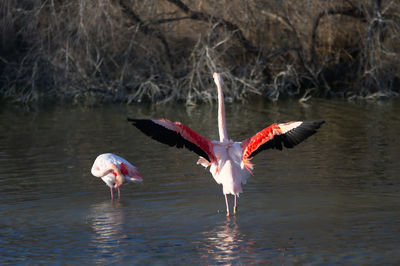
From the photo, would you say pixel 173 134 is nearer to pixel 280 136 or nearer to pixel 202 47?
pixel 280 136

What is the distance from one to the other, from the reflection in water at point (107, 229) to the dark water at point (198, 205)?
1cm

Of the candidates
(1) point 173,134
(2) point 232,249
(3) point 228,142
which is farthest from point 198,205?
(2) point 232,249

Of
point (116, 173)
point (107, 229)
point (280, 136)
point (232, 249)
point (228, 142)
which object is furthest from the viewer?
point (116, 173)

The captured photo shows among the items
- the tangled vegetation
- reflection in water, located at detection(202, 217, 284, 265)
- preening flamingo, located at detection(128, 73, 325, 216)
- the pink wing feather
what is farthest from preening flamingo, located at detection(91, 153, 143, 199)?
the tangled vegetation

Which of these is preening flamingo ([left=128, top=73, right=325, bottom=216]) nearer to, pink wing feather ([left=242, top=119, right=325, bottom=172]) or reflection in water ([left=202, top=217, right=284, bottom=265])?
pink wing feather ([left=242, top=119, right=325, bottom=172])

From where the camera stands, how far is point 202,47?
53.8 ft

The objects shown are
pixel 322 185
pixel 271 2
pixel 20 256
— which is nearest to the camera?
pixel 20 256

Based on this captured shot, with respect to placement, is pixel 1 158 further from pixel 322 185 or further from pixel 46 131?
pixel 322 185

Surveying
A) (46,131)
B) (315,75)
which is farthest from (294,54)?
(46,131)

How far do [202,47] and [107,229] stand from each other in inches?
410

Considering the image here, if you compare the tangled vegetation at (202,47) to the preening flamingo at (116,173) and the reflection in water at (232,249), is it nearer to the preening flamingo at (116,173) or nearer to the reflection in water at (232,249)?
the preening flamingo at (116,173)

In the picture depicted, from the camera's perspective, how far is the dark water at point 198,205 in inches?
223

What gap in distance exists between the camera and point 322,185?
781 cm

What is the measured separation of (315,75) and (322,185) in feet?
33.2
